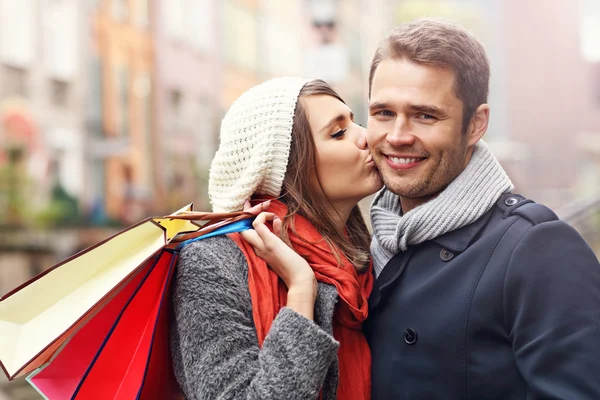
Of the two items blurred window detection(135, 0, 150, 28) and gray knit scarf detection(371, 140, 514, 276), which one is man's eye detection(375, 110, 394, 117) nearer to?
gray knit scarf detection(371, 140, 514, 276)

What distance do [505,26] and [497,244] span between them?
123 ft

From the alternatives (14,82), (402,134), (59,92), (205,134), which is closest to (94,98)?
(59,92)

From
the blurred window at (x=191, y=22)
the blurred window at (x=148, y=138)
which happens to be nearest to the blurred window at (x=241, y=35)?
the blurred window at (x=191, y=22)

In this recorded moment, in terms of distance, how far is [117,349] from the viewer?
2045 mm

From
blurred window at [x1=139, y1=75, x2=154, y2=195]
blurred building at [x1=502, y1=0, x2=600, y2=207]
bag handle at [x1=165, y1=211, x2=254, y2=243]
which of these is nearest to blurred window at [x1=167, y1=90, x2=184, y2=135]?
blurred window at [x1=139, y1=75, x2=154, y2=195]

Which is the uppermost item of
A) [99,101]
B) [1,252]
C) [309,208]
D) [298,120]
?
[298,120]

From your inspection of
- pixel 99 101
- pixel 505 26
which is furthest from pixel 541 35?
pixel 99 101

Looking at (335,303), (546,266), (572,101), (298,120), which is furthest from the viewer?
(572,101)

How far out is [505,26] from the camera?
37.0 m

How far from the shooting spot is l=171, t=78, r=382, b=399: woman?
1.94m

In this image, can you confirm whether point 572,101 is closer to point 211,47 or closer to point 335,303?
point 211,47

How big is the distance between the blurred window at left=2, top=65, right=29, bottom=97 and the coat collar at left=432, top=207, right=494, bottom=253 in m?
12.6

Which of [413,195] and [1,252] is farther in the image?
[1,252]

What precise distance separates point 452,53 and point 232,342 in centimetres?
102
